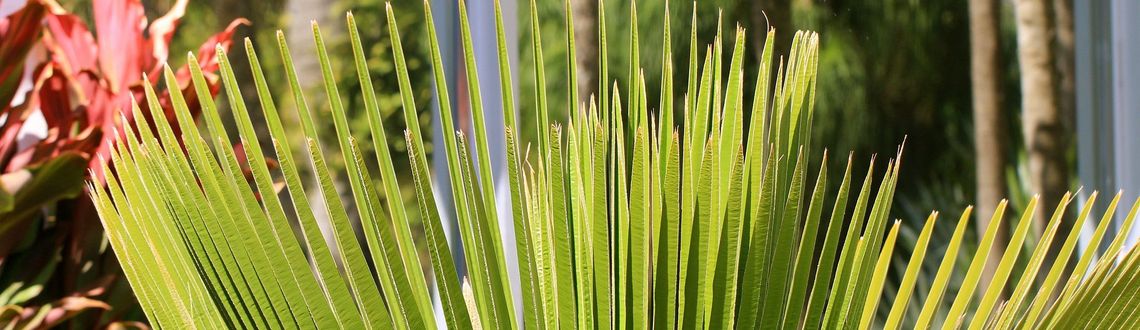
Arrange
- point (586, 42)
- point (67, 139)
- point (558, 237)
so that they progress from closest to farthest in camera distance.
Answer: point (558, 237) → point (67, 139) → point (586, 42)

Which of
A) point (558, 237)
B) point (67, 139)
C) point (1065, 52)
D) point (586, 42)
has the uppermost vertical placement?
point (586, 42)

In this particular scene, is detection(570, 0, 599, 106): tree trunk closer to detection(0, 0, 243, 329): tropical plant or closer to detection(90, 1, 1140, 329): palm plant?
detection(0, 0, 243, 329): tropical plant

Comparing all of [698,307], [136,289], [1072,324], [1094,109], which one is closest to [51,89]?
[136,289]

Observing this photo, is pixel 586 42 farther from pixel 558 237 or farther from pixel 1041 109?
pixel 558 237

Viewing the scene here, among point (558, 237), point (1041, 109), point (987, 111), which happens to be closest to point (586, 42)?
point (987, 111)

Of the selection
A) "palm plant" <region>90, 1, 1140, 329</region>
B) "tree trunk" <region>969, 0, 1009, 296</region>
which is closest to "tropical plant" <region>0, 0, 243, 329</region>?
"palm plant" <region>90, 1, 1140, 329</region>

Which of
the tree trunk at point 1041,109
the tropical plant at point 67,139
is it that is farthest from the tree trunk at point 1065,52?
the tropical plant at point 67,139
